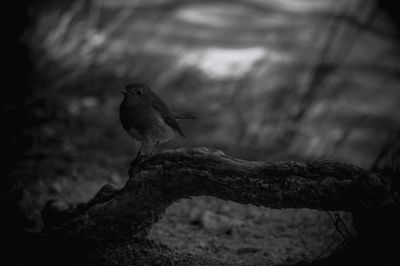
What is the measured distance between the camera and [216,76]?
5605 millimetres

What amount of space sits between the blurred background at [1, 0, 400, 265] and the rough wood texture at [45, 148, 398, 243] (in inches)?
18.5

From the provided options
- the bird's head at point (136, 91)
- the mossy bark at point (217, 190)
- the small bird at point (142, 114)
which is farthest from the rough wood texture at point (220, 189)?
the bird's head at point (136, 91)

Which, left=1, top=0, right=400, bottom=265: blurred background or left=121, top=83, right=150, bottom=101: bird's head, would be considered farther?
left=1, top=0, right=400, bottom=265: blurred background

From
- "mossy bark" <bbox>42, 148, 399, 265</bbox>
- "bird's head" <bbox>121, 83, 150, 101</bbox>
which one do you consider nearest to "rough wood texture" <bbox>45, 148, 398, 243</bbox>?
"mossy bark" <bbox>42, 148, 399, 265</bbox>

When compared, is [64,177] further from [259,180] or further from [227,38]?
[227,38]

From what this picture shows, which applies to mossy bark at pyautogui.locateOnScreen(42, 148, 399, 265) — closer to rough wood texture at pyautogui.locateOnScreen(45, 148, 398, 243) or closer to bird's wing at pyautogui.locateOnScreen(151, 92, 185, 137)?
rough wood texture at pyautogui.locateOnScreen(45, 148, 398, 243)

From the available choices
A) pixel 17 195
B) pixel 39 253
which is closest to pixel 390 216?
pixel 39 253

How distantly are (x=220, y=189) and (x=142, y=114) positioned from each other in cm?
62

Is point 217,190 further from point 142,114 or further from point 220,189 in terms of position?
point 142,114

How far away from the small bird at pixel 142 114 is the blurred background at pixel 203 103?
21.6 inches

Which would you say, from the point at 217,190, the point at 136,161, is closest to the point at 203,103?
the point at 136,161

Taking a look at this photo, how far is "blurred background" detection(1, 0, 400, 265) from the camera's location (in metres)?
3.01

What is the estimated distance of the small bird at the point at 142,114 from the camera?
2.45 meters

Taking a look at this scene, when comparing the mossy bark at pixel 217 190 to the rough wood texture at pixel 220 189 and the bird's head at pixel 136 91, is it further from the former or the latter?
the bird's head at pixel 136 91
